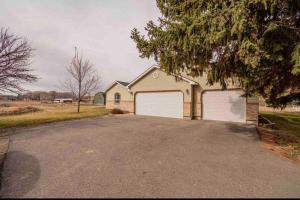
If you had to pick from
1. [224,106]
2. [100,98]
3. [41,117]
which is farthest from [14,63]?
[100,98]

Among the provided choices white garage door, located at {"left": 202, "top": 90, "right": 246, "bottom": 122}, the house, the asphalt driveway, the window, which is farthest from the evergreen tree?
the window

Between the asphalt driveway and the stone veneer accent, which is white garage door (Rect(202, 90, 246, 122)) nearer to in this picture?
the asphalt driveway

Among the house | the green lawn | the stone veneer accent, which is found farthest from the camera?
the stone veneer accent

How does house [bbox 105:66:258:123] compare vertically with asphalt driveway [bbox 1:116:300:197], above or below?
above

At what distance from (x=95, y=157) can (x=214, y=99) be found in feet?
39.7

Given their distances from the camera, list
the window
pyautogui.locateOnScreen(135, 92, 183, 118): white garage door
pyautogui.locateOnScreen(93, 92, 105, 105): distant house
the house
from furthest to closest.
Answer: pyautogui.locateOnScreen(93, 92, 105, 105): distant house
the window
pyautogui.locateOnScreen(135, 92, 183, 118): white garage door
the house

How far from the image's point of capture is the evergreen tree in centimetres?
539

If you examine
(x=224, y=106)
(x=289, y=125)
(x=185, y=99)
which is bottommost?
(x=289, y=125)

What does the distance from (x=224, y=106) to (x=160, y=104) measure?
230 inches

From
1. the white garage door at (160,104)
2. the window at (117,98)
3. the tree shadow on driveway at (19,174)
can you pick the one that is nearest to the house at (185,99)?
the white garage door at (160,104)

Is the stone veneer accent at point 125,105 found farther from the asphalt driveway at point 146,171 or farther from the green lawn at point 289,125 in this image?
the green lawn at point 289,125

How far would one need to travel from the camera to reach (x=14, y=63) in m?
11.2

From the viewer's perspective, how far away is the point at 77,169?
475 centimetres

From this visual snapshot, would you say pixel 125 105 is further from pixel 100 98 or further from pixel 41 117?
pixel 100 98
